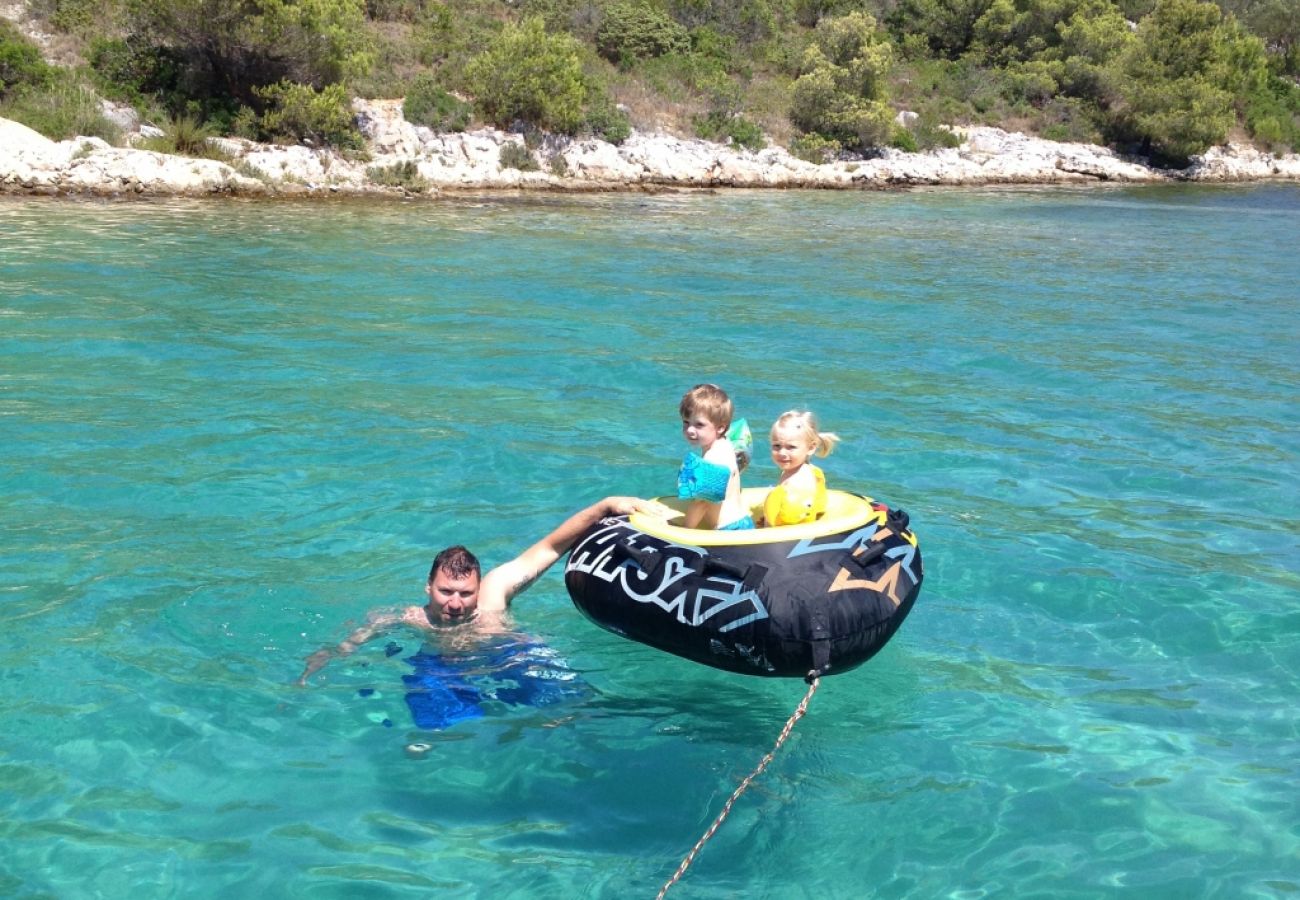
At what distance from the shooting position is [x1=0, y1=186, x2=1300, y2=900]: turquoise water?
163 inches

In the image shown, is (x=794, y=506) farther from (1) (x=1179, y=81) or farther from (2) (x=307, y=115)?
(1) (x=1179, y=81)

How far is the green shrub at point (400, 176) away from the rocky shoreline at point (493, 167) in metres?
0.03

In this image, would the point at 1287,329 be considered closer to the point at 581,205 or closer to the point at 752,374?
the point at 752,374

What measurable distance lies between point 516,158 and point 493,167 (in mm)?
741

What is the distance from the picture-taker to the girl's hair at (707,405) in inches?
196

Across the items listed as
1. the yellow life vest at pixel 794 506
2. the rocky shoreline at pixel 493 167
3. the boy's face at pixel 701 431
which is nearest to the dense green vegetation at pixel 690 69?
the rocky shoreline at pixel 493 167

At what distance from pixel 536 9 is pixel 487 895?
34.9 m

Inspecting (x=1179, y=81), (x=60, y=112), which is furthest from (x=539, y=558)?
(x=1179, y=81)

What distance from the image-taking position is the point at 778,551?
4.46m

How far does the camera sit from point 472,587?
5160 mm

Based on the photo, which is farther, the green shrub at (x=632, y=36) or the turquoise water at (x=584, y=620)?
the green shrub at (x=632, y=36)

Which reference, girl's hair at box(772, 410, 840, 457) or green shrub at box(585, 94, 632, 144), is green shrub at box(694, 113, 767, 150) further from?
girl's hair at box(772, 410, 840, 457)

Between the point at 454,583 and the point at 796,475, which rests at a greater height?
the point at 796,475

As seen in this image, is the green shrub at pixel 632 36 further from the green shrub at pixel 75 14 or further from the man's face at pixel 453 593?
the man's face at pixel 453 593
